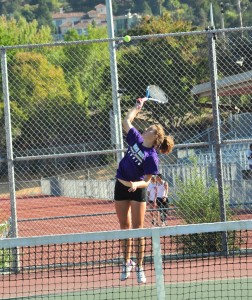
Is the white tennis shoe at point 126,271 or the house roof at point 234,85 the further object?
the house roof at point 234,85

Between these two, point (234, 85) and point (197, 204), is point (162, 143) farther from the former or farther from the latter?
point (234, 85)

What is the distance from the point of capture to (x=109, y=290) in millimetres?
9445

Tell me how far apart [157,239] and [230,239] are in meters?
4.07

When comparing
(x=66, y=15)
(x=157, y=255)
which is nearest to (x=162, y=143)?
(x=157, y=255)

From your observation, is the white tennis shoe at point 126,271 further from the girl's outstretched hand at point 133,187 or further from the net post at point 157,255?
the net post at point 157,255

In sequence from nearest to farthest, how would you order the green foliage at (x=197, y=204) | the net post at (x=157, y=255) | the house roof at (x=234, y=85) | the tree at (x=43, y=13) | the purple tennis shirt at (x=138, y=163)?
1. the net post at (x=157, y=255)
2. the purple tennis shirt at (x=138, y=163)
3. the green foliage at (x=197, y=204)
4. the house roof at (x=234, y=85)
5. the tree at (x=43, y=13)

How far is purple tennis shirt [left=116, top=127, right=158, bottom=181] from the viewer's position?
30.7 feet

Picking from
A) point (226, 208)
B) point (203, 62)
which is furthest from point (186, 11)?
point (226, 208)

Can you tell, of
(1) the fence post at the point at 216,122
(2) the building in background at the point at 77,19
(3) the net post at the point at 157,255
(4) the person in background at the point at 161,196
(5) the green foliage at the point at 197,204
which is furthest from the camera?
(2) the building in background at the point at 77,19

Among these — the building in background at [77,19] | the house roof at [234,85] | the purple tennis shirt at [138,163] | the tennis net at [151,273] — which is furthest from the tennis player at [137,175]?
the building in background at [77,19]

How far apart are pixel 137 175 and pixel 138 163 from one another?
127 mm

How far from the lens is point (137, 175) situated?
948cm

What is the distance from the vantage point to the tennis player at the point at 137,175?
9.37m

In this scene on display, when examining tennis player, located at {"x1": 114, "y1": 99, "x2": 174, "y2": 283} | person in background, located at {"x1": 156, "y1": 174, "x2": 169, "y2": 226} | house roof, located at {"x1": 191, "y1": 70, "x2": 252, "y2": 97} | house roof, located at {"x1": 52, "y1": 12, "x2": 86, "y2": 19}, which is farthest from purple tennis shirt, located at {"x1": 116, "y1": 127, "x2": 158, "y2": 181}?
house roof, located at {"x1": 52, "y1": 12, "x2": 86, "y2": 19}
